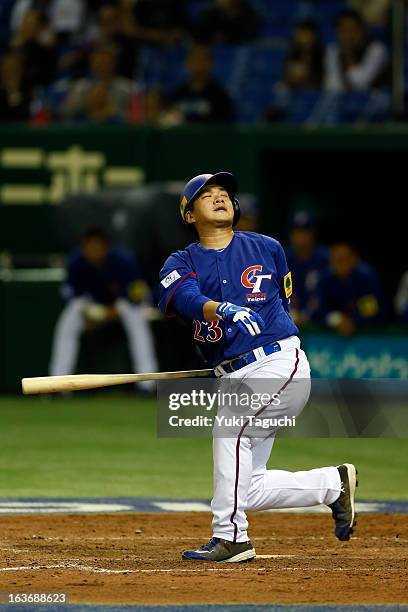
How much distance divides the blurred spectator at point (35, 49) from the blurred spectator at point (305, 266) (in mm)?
4464

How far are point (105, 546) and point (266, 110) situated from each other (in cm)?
911

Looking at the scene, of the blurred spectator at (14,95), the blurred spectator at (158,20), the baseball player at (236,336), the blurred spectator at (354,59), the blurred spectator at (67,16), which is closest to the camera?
the baseball player at (236,336)

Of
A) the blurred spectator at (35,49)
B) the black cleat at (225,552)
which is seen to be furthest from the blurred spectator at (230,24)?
the black cleat at (225,552)

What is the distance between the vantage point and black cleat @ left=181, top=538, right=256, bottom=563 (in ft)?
19.5

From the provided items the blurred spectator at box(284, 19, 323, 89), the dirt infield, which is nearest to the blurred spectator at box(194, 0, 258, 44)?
the blurred spectator at box(284, 19, 323, 89)

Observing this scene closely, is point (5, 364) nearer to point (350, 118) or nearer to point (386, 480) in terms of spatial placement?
point (350, 118)

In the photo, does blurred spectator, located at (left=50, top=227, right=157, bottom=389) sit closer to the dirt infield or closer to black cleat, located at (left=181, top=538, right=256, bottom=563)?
the dirt infield

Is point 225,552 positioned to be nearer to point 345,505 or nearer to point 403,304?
point 345,505

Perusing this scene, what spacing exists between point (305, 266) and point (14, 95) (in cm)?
459

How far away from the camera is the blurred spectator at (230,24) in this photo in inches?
624

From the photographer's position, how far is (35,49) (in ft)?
53.0

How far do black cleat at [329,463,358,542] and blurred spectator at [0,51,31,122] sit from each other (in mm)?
10031

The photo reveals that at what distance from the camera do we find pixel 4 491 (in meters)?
8.73

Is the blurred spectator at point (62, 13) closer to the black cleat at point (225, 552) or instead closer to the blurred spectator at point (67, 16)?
the blurred spectator at point (67, 16)
